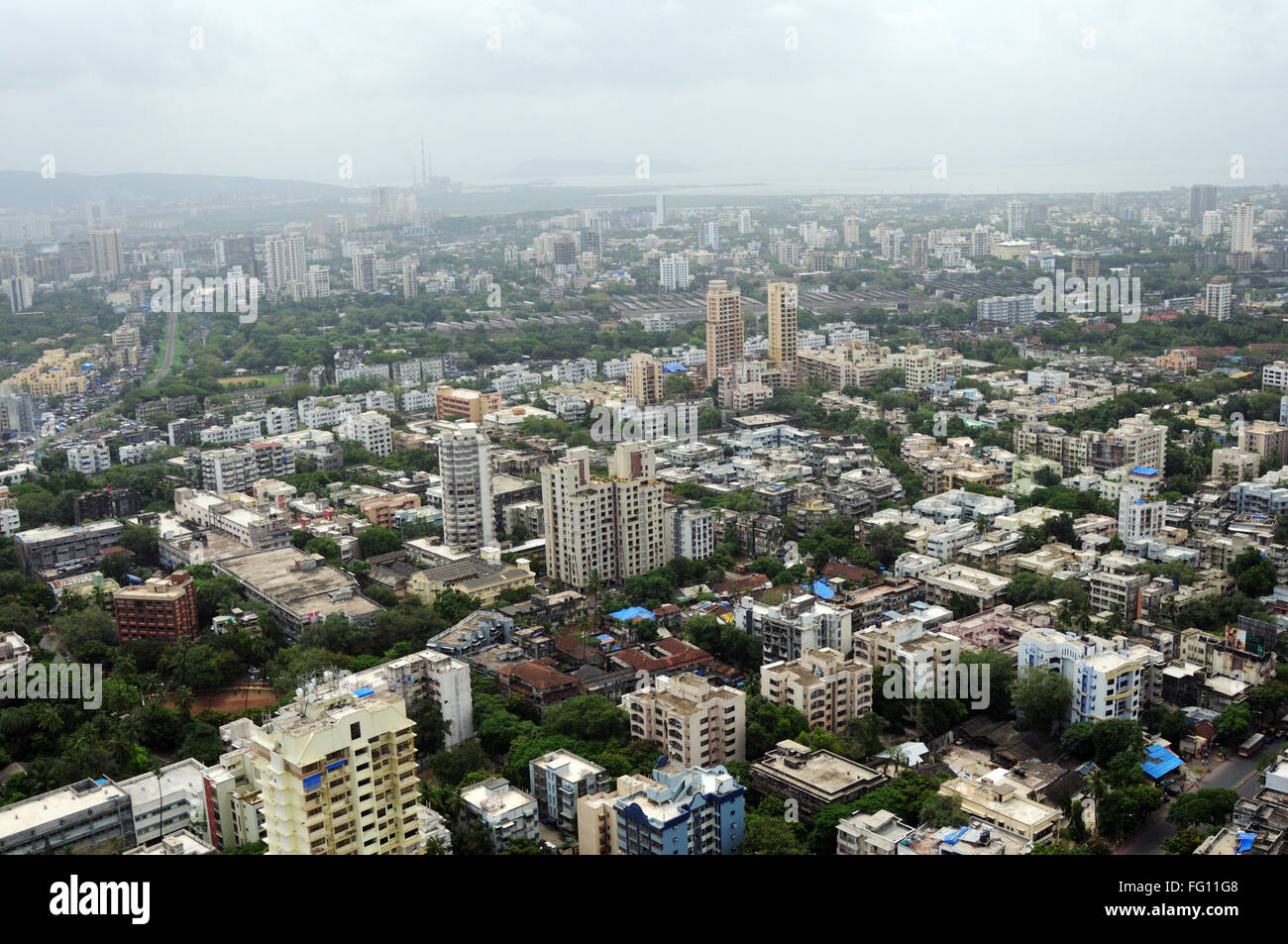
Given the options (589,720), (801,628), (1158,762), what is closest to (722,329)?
(801,628)

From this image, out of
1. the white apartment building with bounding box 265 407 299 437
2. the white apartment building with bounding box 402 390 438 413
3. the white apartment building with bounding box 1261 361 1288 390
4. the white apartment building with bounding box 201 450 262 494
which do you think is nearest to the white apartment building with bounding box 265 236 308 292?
the white apartment building with bounding box 402 390 438 413

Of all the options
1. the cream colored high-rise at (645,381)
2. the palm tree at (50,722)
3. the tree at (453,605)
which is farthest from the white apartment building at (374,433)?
the palm tree at (50,722)

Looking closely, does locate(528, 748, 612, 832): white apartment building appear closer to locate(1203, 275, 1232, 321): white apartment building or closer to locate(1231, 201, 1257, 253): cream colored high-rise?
locate(1203, 275, 1232, 321): white apartment building

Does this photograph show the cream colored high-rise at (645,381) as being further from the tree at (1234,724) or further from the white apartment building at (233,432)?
the tree at (1234,724)

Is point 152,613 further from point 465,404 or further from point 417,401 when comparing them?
point 417,401
